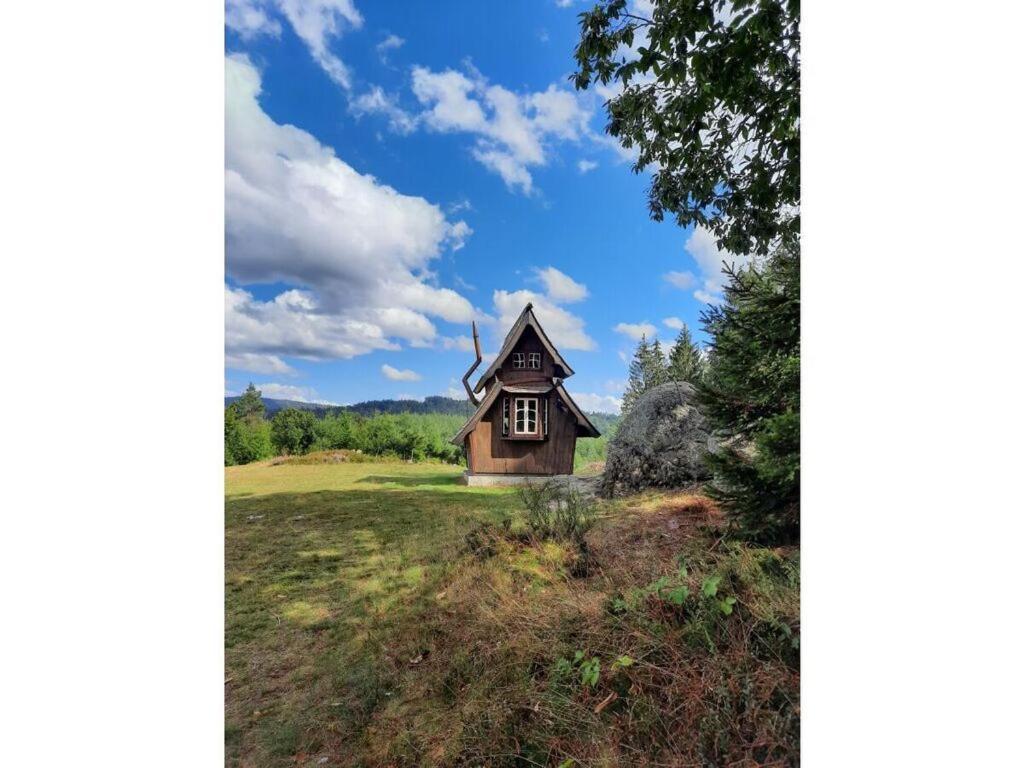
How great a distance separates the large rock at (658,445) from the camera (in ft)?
7.53

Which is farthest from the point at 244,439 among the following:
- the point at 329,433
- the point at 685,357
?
the point at 685,357

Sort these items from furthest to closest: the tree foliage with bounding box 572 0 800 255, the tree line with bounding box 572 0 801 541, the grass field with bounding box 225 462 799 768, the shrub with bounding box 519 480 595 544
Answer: the shrub with bounding box 519 480 595 544, the tree foliage with bounding box 572 0 800 255, the tree line with bounding box 572 0 801 541, the grass field with bounding box 225 462 799 768

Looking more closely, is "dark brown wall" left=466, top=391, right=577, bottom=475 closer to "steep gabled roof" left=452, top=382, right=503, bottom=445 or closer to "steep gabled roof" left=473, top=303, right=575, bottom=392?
"steep gabled roof" left=452, top=382, right=503, bottom=445

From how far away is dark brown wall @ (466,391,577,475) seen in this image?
2.32 meters

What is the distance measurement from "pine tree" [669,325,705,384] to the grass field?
63cm

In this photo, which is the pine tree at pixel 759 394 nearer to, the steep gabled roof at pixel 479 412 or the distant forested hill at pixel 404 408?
the distant forested hill at pixel 404 408

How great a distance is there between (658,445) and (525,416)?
74cm

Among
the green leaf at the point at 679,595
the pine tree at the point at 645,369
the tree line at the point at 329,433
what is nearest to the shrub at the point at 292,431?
the tree line at the point at 329,433

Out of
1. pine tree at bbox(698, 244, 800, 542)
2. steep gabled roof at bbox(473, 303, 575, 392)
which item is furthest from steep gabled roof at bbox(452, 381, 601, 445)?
pine tree at bbox(698, 244, 800, 542)

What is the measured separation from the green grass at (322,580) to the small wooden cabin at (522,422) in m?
0.18

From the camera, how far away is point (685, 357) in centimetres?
Result: 199
